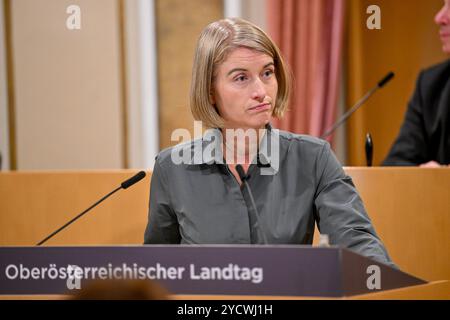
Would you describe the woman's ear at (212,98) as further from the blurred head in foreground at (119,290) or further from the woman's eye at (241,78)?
the blurred head in foreground at (119,290)

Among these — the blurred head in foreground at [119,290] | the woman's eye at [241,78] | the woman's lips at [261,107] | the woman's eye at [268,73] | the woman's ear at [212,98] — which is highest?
the woman's eye at [268,73]

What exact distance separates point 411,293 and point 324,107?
8.56 ft

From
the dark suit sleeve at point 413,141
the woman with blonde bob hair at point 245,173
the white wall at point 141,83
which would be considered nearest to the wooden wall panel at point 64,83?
the white wall at point 141,83

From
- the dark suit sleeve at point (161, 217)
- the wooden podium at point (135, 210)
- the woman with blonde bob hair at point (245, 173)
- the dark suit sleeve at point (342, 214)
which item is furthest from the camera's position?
the wooden podium at point (135, 210)

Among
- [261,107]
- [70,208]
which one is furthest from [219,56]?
[70,208]

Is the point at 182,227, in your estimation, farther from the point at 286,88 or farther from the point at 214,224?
the point at 286,88

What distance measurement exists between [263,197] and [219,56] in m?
0.43

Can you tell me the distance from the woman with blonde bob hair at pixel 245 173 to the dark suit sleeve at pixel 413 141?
1252 mm

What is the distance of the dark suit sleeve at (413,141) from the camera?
3150mm

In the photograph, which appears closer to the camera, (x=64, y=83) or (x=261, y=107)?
(x=261, y=107)

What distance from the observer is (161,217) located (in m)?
2.02

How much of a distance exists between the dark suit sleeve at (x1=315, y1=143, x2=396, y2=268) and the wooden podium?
1.32 ft

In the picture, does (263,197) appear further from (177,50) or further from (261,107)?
(177,50)

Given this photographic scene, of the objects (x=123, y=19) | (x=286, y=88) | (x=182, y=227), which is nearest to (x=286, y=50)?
(x=123, y=19)
